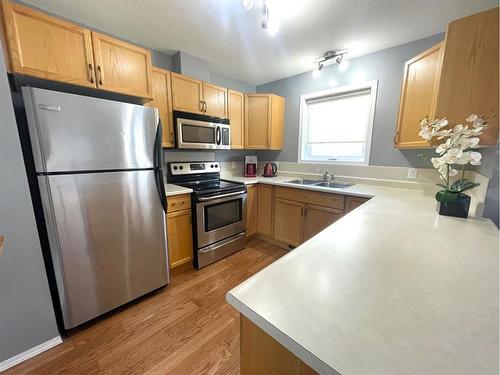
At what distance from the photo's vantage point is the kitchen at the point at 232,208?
49 cm

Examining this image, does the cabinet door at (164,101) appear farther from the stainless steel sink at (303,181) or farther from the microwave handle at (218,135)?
the stainless steel sink at (303,181)

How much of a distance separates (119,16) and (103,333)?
100 inches

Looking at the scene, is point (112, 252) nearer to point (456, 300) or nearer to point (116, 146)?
point (116, 146)

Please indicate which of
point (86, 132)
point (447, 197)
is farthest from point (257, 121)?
point (447, 197)

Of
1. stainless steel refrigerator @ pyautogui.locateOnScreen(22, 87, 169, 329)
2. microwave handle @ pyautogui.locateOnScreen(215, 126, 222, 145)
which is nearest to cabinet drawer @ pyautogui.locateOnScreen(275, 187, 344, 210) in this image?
microwave handle @ pyautogui.locateOnScreen(215, 126, 222, 145)

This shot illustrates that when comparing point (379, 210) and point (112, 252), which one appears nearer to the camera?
point (379, 210)

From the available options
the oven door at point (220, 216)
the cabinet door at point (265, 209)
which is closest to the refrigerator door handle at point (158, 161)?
the oven door at point (220, 216)

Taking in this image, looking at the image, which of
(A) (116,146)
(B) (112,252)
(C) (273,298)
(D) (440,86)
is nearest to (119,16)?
(A) (116,146)

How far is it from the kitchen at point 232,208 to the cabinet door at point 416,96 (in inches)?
0.5

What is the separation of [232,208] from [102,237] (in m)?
1.34

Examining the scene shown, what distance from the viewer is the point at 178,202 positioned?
199 centimetres

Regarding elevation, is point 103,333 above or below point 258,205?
below

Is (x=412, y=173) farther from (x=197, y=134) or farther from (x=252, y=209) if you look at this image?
(x=197, y=134)

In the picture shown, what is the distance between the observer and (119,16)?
1.68 metres
